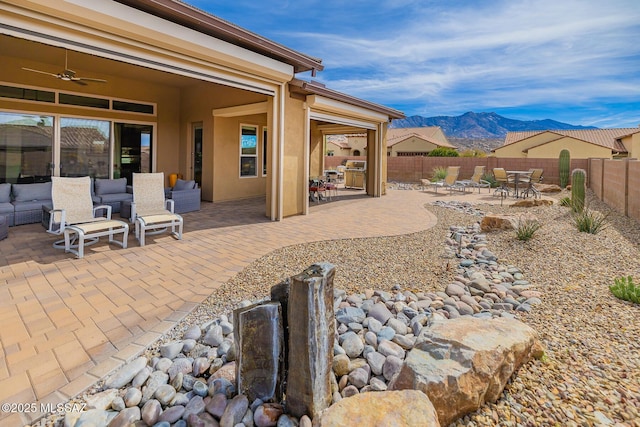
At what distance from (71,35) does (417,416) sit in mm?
6426

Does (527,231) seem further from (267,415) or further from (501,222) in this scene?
(267,415)

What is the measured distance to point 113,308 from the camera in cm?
370

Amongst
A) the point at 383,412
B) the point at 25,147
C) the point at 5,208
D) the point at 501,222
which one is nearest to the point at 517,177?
the point at 501,222

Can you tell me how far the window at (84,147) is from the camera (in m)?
9.95

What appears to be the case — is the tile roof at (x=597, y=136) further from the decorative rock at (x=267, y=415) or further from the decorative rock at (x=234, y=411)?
the decorative rock at (x=234, y=411)

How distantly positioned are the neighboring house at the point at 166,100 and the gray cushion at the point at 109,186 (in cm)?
175

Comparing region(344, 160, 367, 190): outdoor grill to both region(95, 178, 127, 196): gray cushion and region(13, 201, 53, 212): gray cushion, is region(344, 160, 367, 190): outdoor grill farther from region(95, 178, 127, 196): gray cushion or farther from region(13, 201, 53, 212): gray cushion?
region(13, 201, 53, 212): gray cushion

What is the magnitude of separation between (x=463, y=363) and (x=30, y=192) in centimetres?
970

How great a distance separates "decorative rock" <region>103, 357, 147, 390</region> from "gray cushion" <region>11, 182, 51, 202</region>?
7.51 m

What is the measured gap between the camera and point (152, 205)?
7215 mm

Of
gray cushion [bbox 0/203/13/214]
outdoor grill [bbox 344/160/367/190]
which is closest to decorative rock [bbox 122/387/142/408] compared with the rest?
gray cushion [bbox 0/203/13/214]

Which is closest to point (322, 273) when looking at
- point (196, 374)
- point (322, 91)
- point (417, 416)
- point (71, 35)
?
point (417, 416)

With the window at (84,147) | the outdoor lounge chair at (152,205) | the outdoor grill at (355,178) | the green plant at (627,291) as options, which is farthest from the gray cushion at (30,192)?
the outdoor grill at (355,178)

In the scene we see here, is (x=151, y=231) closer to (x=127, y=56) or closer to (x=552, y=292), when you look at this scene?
(x=127, y=56)
